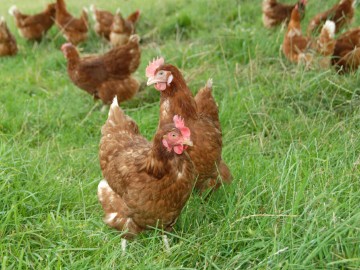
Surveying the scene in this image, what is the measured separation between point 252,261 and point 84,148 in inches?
92.8

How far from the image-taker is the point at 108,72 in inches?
221

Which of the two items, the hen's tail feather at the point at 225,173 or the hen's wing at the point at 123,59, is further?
the hen's wing at the point at 123,59

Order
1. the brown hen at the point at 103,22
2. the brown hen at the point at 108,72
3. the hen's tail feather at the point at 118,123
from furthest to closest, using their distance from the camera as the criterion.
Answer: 1. the brown hen at the point at 103,22
2. the brown hen at the point at 108,72
3. the hen's tail feather at the point at 118,123

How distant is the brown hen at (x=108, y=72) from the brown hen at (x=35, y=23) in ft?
8.94

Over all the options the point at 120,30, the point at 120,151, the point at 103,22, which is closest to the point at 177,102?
the point at 120,151

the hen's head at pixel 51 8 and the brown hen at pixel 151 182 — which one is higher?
the brown hen at pixel 151 182

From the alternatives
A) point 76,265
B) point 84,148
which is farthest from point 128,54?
point 76,265

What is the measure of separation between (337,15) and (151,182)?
4665 millimetres

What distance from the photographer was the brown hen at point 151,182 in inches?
102

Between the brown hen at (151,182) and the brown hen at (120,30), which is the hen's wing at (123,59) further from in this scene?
the brown hen at (151,182)

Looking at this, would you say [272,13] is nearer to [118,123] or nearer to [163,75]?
[163,75]

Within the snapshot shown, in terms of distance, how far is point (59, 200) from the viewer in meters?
3.12

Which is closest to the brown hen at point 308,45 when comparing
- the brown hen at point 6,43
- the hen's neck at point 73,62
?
the hen's neck at point 73,62

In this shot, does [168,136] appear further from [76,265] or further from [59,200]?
[59,200]
